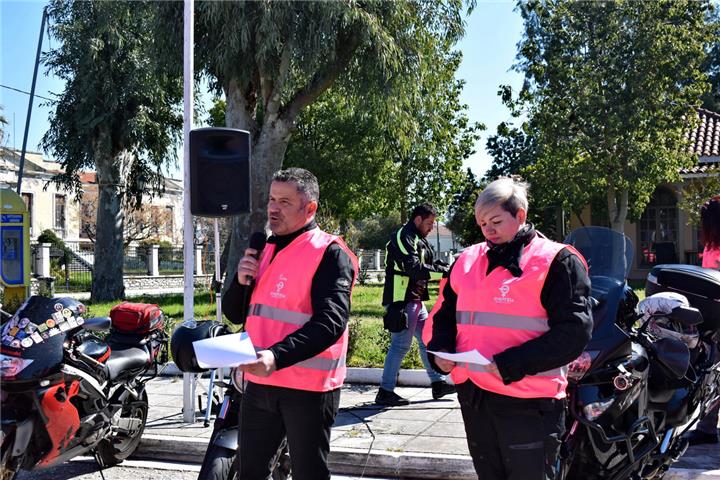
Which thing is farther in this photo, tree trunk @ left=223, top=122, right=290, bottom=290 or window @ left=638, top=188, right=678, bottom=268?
window @ left=638, top=188, right=678, bottom=268

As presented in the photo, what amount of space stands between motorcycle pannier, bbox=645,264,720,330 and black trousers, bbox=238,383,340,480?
112 inches

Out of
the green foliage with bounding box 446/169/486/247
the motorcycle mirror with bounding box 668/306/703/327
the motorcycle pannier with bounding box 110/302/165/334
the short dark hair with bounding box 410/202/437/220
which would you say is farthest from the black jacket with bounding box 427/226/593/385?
the green foliage with bounding box 446/169/486/247

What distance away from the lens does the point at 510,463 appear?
129 inches

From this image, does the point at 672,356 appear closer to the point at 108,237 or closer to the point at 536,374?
the point at 536,374

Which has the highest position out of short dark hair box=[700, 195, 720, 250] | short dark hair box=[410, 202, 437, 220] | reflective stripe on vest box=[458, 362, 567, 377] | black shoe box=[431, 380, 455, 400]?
short dark hair box=[410, 202, 437, 220]

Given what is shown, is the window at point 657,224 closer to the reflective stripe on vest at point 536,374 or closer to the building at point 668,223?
the building at point 668,223

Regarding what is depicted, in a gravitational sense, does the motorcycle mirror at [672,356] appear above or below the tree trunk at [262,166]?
below

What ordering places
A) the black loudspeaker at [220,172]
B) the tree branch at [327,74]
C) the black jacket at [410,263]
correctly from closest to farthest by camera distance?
1. the black loudspeaker at [220,172]
2. the black jacket at [410,263]
3. the tree branch at [327,74]

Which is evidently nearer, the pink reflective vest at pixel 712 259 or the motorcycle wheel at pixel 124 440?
the motorcycle wheel at pixel 124 440

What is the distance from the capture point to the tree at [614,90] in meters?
23.3

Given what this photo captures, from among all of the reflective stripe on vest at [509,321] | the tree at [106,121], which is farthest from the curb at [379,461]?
the tree at [106,121]

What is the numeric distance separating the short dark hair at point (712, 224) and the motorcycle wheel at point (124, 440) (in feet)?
15.8

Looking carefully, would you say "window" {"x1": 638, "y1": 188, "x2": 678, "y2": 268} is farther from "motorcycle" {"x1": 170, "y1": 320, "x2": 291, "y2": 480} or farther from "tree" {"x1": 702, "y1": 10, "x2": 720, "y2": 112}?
"motorcycle" {"x1": 170, "y1": 320, "x2": 291, "y2": 480}

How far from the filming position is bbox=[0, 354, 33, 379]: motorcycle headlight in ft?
16.2
